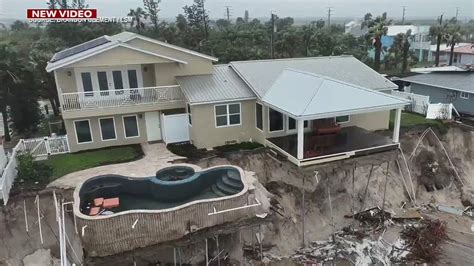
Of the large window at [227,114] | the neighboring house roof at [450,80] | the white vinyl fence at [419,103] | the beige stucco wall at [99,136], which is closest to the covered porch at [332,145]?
the large window at [227,114]

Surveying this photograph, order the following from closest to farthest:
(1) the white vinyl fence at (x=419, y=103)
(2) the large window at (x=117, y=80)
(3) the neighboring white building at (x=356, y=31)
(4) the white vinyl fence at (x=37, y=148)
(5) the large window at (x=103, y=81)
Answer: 1. (4) the white vinyl fence at (x=37, y=148)
2. (5) the large window at (x=103, y=81)
3. (2) the large window at (x=117, y=80)
4. (1) the white vinyl fence at (x=419, y=103)
5. (3) the neighboring white building at (x=356, y=31)

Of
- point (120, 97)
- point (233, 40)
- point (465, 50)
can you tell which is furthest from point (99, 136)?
point (465, 50)

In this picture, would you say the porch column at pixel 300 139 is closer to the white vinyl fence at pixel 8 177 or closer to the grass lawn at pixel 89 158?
the grass lawn at pixel 89 158

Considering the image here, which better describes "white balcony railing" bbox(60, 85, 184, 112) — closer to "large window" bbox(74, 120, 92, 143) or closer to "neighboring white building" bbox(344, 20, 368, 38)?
"large window" bbox(74, 120, 92, 143)

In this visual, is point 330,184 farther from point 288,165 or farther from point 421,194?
point 421,194

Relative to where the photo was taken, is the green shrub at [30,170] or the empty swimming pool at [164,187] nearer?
the empty swimming pool at [164,187]

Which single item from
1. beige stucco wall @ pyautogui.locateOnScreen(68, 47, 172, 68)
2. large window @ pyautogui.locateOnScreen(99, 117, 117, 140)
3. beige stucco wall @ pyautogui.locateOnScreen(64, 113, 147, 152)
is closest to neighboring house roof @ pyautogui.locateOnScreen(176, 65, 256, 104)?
beige stucco wall @ pyautogui.locateOnScreen(68, 47, 172, 68)
